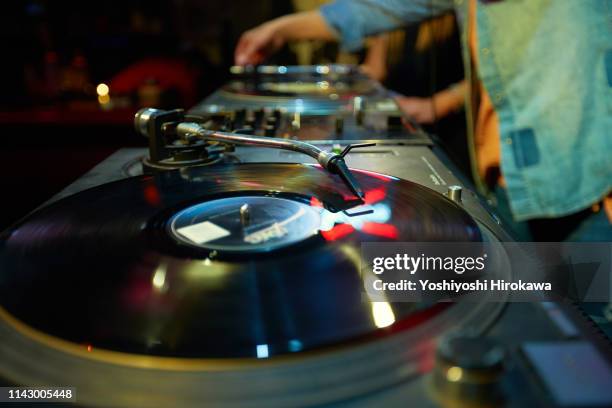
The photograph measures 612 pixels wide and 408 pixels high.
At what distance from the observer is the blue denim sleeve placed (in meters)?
1.64

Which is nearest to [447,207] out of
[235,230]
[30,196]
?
[235,230]

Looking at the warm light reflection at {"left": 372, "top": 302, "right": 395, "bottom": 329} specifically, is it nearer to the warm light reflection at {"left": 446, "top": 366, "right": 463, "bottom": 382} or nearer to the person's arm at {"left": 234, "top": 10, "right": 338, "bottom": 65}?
the warm light reflection at {"left": 446, "top": 366, "right": 463, "bottom": 382}

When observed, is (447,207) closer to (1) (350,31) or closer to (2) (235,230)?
(2) (235,230)

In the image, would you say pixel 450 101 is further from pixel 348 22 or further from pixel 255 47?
pixel 255 47

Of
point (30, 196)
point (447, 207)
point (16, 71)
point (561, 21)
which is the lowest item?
point (30, 196)

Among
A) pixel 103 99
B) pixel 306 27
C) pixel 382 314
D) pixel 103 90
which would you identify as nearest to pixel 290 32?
pixel 306 27

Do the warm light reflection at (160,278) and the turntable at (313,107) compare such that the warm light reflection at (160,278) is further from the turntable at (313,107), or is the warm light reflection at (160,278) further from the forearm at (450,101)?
the forearm at (450,101)

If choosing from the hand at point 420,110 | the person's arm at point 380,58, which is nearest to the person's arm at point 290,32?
the hand at point 420,110

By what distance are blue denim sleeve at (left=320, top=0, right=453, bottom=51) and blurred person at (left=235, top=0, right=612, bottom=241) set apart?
0.99 feet

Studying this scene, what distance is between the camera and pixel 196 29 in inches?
162

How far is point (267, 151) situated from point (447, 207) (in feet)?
1.50

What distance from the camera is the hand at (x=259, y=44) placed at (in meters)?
1.80

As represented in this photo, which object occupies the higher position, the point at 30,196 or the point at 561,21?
the point at 561,21

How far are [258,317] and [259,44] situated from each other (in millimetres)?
1599
